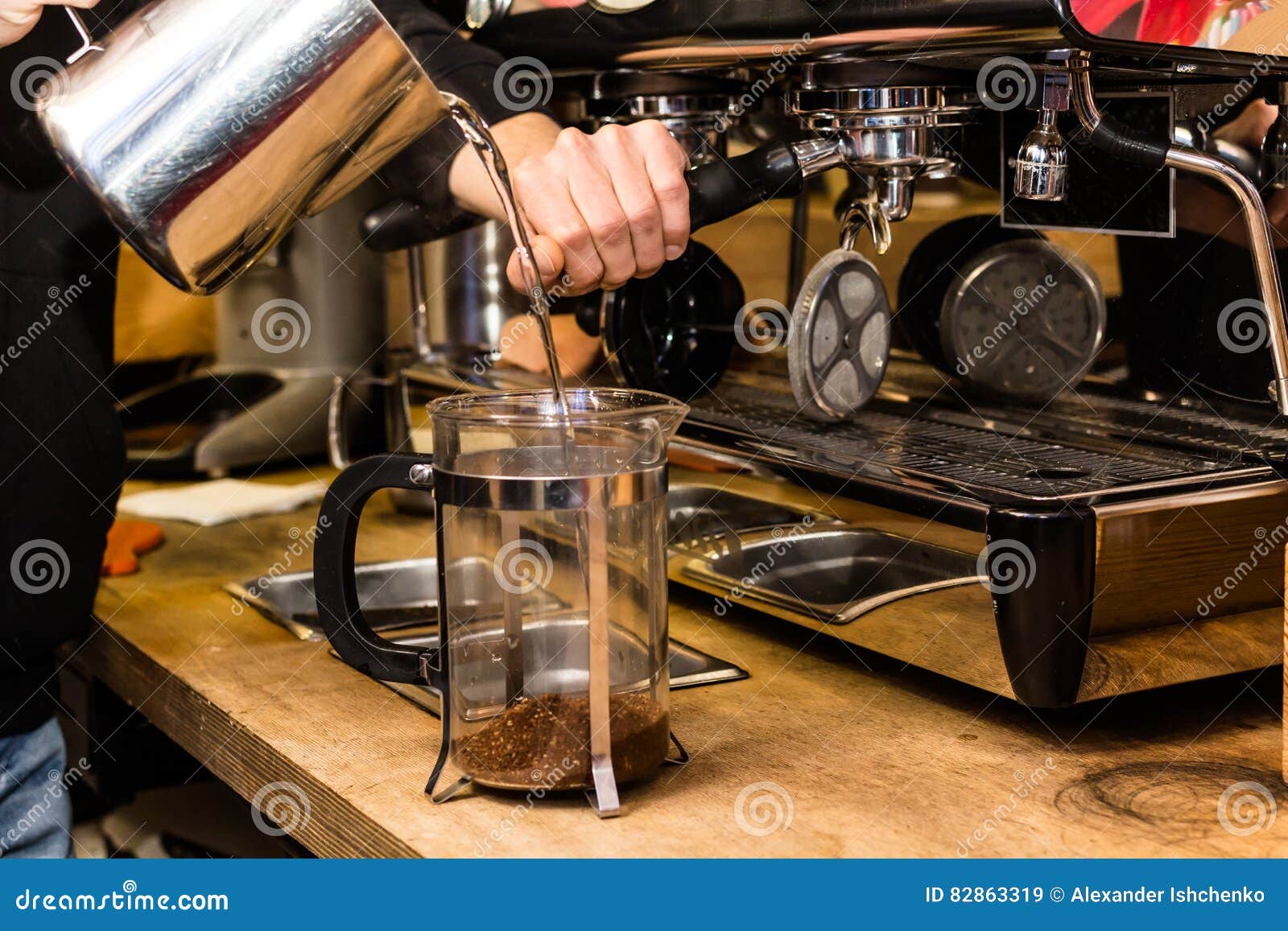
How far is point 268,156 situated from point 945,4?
1.11ft

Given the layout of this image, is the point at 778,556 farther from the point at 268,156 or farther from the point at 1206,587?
the point at 268,156

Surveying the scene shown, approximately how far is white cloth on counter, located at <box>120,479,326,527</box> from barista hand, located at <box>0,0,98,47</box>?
63 centimetres

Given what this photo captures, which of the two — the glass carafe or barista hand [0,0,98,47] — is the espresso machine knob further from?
barista hand [0,0,98,47]

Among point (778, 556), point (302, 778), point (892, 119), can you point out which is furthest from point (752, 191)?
point (302, 778)

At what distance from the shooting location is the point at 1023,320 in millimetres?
964

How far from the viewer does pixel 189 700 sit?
0.87 m

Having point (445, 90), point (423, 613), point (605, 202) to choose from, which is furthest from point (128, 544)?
point (605, 202)

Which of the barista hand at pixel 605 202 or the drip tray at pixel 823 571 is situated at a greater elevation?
the barista hand at pixel 605 202

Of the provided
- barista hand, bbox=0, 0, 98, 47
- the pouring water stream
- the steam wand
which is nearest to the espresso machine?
the steam wand

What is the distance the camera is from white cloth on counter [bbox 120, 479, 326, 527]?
1.30 metres

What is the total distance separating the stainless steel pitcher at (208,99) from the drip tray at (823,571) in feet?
1.11

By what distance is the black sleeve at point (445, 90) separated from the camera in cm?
94

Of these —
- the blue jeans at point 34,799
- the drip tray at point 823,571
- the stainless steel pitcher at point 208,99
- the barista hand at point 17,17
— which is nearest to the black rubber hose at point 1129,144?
the drip tray at point 823,571

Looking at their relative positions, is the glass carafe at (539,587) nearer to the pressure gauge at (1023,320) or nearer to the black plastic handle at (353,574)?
the black plastic handle at (353,574)
